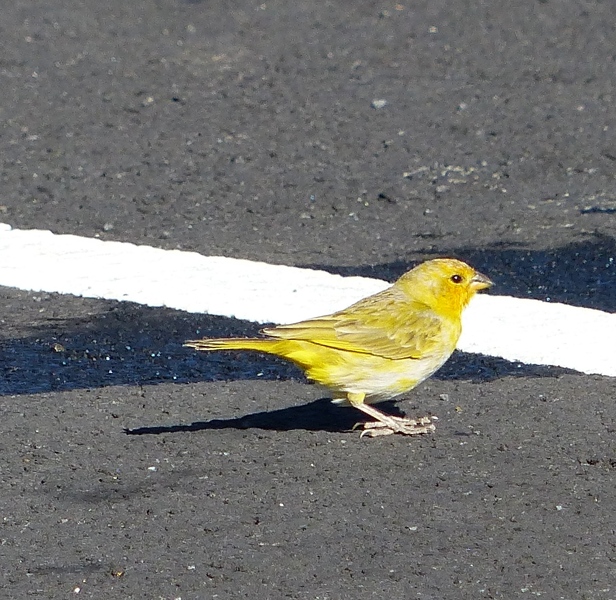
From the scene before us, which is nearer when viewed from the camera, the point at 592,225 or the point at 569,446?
the point at 569,446

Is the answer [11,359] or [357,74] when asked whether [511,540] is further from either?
[357,74]

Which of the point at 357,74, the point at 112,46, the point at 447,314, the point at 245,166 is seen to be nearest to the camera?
the point at 447,314

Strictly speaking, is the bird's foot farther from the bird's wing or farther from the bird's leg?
the bird's wing

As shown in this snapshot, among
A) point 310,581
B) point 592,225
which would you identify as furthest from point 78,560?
point 592,225

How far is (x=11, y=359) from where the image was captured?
6727mm

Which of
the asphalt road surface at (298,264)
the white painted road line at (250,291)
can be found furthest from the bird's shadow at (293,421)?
the white painted road line at (250,291)

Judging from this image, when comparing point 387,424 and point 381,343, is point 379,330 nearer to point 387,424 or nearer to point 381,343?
point 381,343

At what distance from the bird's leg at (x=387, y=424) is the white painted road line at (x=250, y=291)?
0.90 metres

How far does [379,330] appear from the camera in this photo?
6.07m

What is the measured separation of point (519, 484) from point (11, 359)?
111 inches

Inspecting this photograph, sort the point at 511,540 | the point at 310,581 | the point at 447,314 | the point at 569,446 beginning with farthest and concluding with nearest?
the point at 447,314
the point at 569,446
the point at 511,540
the point at 310,581

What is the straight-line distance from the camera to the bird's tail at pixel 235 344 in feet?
18.7

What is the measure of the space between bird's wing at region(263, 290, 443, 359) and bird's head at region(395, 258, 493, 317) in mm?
51

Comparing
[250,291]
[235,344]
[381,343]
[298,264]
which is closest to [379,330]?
[381,343]
